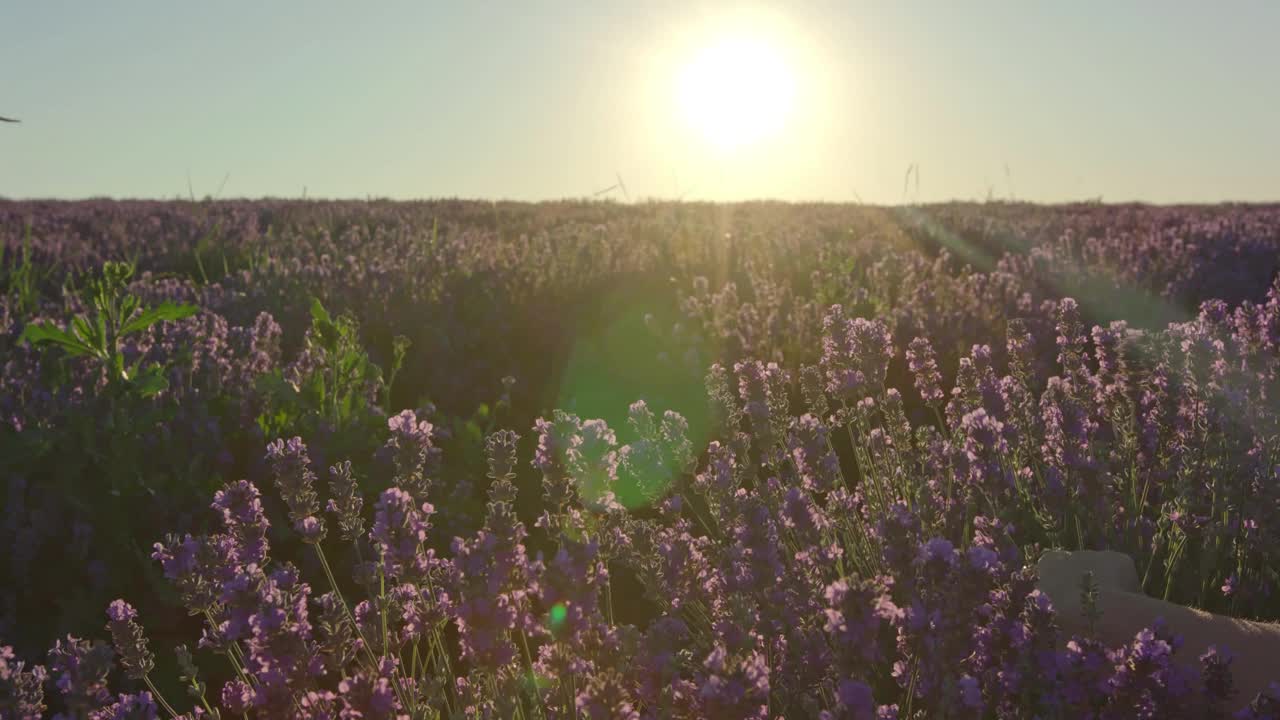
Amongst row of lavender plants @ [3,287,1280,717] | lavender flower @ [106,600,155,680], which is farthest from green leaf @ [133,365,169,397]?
lavender flower @ [106,600,155,680]

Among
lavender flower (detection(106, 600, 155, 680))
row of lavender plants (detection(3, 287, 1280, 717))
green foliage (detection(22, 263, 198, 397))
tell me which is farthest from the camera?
green foliage (detection(22, 263, 198, 397))

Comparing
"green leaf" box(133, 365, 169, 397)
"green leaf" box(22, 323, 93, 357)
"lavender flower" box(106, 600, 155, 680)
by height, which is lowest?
"lavender flower" box(106, 600, 155, 680)

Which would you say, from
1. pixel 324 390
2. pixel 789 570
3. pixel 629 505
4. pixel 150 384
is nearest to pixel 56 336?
pixel 150 384

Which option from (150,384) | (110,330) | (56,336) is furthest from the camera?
(110,330)

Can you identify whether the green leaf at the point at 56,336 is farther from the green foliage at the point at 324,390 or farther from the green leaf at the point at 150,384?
the green foliage at the point at 324,390

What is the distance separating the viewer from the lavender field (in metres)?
1.73

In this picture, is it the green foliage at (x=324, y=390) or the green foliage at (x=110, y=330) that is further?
the green foliage at (x=324, y=390)

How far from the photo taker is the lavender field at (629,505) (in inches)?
68.0

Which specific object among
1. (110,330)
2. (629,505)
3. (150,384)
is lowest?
(629,505)

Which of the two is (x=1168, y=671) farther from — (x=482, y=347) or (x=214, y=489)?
(x=482, y=347)

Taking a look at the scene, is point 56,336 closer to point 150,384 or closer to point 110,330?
point 110,330

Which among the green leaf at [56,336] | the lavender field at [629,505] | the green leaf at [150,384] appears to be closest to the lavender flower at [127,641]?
the lavender field at [629,505]

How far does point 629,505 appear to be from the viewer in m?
3.71

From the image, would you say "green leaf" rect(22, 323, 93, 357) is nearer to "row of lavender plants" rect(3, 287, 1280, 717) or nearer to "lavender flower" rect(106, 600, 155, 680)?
"row of lavender plants" rect(3, 287, 1280, 717)
